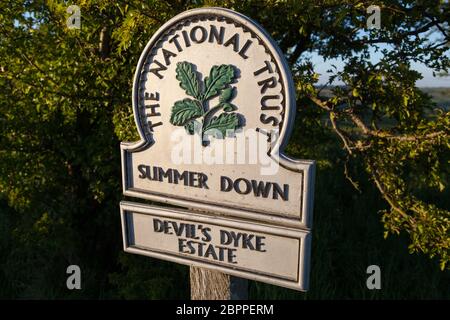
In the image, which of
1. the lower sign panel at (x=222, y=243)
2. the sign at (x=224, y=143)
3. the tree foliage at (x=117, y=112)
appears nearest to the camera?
the sign at (x=224, y=143)

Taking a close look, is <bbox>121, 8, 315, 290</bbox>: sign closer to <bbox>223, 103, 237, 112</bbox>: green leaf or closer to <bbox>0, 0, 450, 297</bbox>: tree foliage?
<bbox>223, 103, 237, 112</bbox>: green leaf

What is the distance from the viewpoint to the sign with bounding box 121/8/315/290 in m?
2.09

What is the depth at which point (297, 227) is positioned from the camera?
7.08 ft

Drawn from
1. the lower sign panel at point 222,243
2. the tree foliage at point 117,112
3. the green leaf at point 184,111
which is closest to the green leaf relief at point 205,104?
the green leaf at point 184,111

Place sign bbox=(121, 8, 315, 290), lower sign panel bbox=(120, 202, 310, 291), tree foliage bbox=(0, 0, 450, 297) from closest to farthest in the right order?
sign bbox=(121, 8, 315, 290), lower sign panel bbox=(120, 202, 310, 291), tree foliage bbox=(0, 0, 450, 297)

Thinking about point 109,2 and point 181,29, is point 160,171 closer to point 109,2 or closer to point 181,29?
point 181,29

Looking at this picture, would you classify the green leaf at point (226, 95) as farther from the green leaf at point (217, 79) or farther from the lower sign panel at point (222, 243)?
the lower sign panel at point (222, 243)

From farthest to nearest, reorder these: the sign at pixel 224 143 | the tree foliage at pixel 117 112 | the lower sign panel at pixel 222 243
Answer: the tree foliage at pixel 117 112 < the lower sign panel at pixel 222 243 < the sign at pixel 224 143

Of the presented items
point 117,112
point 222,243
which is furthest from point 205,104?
point 117,112

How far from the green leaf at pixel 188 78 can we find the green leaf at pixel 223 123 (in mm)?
161

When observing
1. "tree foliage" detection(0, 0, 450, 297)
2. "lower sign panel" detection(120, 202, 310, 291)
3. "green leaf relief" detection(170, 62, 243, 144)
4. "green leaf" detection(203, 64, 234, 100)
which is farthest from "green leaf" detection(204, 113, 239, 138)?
"tree foliage" detection(0, 0, 450, 297)

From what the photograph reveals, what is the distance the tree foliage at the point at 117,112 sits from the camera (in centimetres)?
302

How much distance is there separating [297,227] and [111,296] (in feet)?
10.4

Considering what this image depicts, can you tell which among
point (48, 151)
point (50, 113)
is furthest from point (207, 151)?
point (48, 151)
